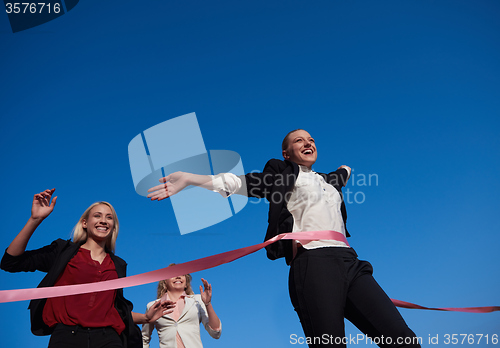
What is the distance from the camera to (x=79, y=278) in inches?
146

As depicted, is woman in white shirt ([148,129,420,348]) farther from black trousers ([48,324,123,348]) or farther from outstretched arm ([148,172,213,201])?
black trousers ([48,324,123,348])

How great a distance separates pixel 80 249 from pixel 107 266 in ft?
0.94

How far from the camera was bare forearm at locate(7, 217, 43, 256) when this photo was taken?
3578 mm

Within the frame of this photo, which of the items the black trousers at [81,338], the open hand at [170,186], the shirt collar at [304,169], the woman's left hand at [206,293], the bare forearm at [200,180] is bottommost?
the black trousers at [81,338]

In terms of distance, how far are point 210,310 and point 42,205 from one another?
2.53 meters

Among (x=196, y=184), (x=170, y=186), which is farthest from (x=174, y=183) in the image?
(x=196, y=184)

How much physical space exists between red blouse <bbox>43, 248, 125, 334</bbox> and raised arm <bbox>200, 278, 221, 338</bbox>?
1.70m

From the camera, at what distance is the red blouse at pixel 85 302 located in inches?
137

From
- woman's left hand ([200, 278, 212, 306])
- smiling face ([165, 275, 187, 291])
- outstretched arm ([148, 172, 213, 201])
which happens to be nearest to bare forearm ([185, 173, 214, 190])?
outstretched arm ([148, 172, 213, 201])

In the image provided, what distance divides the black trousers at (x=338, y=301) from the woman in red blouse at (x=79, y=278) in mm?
1491

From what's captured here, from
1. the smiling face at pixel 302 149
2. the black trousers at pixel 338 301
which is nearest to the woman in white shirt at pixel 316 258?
the black trousers at pixel 338 301

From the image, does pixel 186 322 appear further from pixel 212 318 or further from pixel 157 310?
pixel 157 310

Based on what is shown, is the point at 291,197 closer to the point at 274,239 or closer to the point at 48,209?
the point at 274,239

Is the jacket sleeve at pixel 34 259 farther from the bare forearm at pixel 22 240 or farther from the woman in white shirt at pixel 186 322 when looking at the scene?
the woman in white shirt at pixel 186 322
